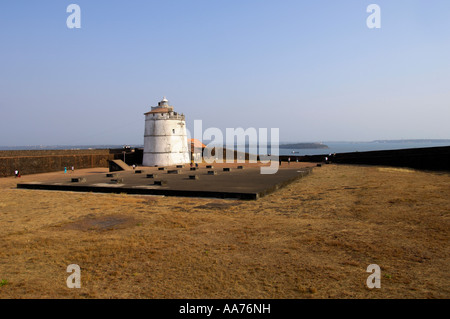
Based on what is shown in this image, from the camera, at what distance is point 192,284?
17.1 ft

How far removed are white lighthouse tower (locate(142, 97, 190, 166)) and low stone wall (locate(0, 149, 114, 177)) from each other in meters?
4.93

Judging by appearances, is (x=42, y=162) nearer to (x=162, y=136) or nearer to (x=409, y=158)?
(x=162, y=136)

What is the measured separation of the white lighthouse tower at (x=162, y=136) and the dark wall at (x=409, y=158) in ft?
63.0

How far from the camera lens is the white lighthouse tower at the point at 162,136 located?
116ft

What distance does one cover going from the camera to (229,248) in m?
7.02

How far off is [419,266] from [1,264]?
801 cm

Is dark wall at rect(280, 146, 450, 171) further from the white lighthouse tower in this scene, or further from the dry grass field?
the white lighthouse tower

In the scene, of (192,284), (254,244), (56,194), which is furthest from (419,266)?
(56,194)

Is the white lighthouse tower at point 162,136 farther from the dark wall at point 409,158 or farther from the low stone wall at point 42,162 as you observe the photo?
the dark wall at point 409,158

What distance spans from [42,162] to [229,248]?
26.6m

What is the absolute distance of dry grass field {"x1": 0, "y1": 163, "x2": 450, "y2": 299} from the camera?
16.6 ft

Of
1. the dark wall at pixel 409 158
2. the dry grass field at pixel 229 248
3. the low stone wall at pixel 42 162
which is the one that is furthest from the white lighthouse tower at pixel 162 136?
the dry grass field at pixel 229 248

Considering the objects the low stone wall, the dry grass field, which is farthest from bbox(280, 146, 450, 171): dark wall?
the low stone wall

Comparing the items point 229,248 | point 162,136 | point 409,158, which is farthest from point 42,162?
point 409,158
